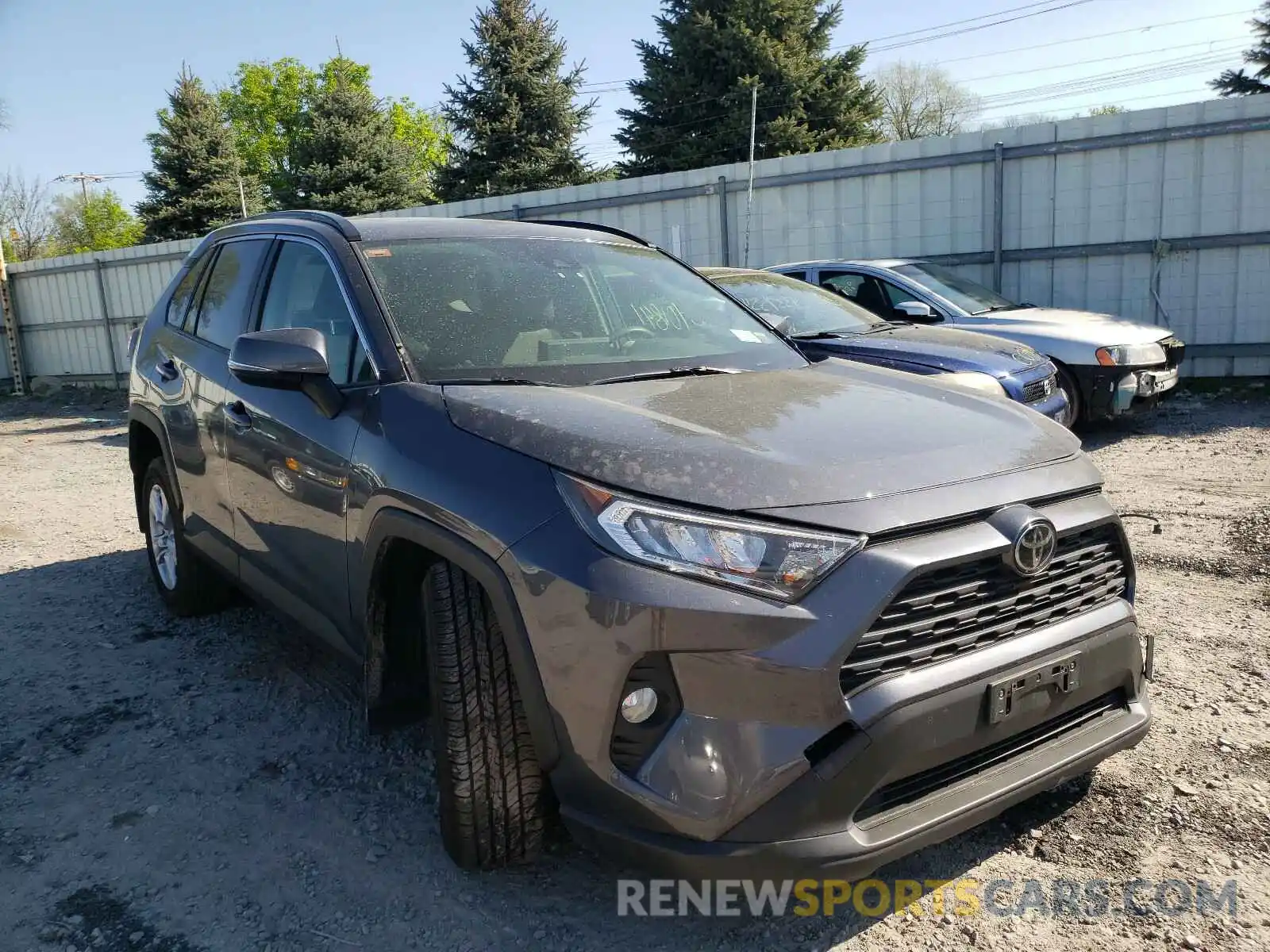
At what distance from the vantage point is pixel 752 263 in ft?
42.2

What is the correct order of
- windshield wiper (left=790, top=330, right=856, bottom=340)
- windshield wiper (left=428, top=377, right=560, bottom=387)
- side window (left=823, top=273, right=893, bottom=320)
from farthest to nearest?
1. side window (left=823, top=273, right=893, bottom=320)
2. windshield wiper (left=790, top=330, right=856, bottom=340)
3. windshield wiper (left=428, top=377, right=560, bottom=387)

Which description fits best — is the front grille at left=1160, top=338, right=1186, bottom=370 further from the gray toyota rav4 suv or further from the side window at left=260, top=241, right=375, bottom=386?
the side window at left=260, top=241, right=375, bottom=386

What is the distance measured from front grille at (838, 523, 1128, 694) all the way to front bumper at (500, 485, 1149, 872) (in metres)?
0.04

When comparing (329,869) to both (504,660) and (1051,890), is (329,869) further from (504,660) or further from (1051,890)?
(1051,890)

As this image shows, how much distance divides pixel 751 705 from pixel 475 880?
3.51 feet

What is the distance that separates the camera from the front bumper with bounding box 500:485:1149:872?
77.3 inches

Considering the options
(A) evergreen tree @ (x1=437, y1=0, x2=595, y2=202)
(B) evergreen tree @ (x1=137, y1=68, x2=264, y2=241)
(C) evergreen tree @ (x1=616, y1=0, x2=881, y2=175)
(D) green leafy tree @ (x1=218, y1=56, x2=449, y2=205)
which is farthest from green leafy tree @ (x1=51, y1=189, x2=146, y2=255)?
(C) evergreen tree @ (x1=616, y1=0, x2=881, y2=175)

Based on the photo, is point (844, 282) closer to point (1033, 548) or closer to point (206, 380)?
point (206, 380)

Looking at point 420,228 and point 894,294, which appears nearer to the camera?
point 420,228

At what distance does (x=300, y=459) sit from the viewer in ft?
9.94

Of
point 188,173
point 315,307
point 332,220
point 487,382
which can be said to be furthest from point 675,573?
point 188,173

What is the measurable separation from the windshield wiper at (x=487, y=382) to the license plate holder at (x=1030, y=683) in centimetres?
146

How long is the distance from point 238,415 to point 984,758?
8.92 ft

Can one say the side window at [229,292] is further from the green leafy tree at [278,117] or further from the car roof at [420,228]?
the green leafy tree at [278,117]
